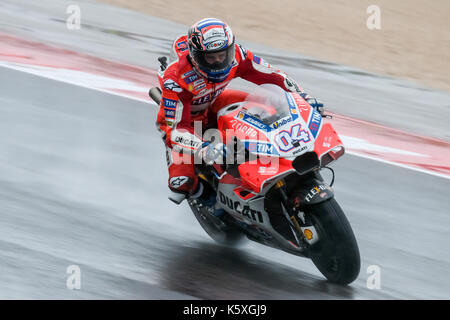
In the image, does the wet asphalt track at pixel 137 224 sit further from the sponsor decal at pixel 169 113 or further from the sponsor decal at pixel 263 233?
the sponsor decal at pixel 169 113

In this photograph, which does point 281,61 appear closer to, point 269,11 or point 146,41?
point 146,41

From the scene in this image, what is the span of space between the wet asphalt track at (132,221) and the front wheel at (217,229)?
98 millimetres

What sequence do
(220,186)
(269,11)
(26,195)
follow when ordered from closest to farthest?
(220,186) → (26,195) → (269,11)

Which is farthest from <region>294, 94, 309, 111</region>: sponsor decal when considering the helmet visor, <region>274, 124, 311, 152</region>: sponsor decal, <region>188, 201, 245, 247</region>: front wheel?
<region>188, 201, 245, 247</region>: front wheel

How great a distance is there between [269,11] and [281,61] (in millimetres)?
4356

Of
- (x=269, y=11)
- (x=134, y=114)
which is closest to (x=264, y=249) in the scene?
Answer: (x=134, y=114)

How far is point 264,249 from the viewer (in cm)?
619

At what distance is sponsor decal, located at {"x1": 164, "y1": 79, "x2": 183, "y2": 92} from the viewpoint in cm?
552

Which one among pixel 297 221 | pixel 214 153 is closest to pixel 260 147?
pixel 214 153

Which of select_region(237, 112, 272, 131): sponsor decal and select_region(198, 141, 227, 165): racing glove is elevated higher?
select_region(237, 112, 272, 131): sponsor decal

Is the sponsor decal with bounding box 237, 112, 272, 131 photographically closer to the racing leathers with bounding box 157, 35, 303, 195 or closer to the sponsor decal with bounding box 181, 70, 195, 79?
the racing leathers with bounding box 157, 35, 303, 195

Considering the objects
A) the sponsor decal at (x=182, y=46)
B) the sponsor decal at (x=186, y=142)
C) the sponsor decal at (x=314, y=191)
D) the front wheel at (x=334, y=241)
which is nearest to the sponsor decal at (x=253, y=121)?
the sponsor decal at (x=186, y=142)

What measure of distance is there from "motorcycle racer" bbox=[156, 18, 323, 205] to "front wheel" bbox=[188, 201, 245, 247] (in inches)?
8.0

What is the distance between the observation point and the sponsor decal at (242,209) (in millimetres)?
5184
